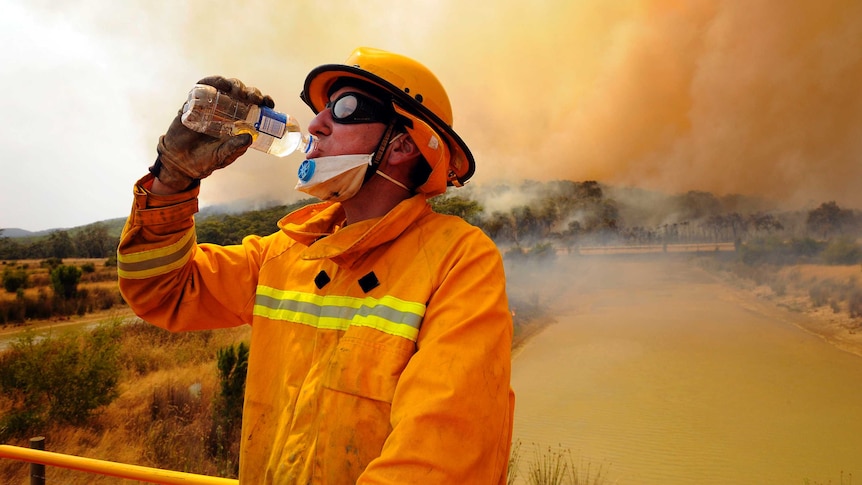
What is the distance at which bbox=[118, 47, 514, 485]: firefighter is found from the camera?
1077mm

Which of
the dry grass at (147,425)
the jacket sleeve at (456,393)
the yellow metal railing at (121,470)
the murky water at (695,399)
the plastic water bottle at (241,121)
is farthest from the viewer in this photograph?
the murky water at (695,399)

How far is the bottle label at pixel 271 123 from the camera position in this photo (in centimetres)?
192

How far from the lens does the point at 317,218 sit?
5.95 ft

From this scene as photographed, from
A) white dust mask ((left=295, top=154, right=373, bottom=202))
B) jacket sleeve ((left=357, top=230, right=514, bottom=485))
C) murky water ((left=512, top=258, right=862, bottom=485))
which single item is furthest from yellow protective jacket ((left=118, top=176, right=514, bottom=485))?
murky water ((left=512, top=258, right=862, bottom=485))

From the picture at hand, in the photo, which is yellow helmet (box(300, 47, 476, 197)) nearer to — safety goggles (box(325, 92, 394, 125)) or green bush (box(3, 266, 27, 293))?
safety goggles (box(325, 92, 394, 125))

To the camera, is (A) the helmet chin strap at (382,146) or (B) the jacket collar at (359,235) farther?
(A) the helmet chin strap at (382,146)

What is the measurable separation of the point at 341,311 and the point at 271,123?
3.34ft

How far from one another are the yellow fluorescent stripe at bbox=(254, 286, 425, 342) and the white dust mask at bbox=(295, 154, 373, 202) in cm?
40

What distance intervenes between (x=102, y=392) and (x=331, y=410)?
23.5 ft

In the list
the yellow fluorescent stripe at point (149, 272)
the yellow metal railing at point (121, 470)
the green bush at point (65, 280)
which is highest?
the yellow fluorescent stripe at point (149, 272)

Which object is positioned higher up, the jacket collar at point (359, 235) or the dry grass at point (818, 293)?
the jacket collar at point (359, 235)

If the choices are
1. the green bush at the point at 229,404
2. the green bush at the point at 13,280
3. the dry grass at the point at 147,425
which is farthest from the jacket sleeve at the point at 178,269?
the green bush at the point at 13,280

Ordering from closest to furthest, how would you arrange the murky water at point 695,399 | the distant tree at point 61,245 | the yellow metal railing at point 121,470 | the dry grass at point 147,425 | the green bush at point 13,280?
1. the yellow metal railing at point 121,470
2. the dry grass at point 147,425
3. the green bush at point 13,280
4. the murky water at point 695,399
5. the distant tree at point 61,245

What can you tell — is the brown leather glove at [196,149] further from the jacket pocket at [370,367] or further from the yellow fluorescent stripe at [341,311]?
the jacket pocket at [370,367]
